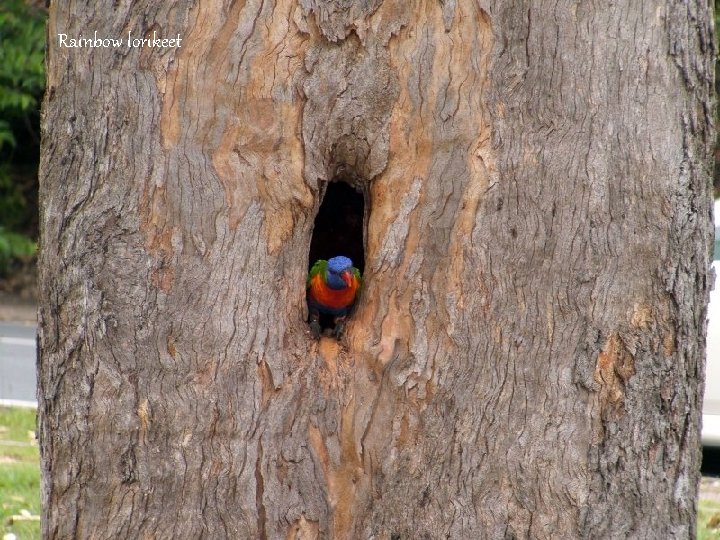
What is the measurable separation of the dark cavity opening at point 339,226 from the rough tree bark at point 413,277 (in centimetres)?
151

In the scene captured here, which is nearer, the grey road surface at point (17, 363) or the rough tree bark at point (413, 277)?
the rough tree bark at point (413, 277)

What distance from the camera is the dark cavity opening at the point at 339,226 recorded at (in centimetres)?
503

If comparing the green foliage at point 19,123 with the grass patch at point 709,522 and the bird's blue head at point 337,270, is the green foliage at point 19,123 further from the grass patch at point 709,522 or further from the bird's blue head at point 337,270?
the grass patch at point 709,522

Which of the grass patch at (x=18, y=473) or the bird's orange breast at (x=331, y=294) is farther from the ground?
the bird's orange breast at (x=331, y=294)

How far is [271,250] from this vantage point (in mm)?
3410

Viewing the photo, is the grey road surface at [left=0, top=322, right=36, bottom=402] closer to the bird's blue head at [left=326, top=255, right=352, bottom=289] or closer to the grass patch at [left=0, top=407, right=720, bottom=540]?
the grass patch at [left=0, top=407, right=720, bottom=540]

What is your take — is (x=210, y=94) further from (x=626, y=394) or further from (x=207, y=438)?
(x=626, y=394)

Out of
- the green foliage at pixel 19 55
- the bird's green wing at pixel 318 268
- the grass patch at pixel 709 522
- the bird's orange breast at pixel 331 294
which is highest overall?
the green foliage at pixel 19 55

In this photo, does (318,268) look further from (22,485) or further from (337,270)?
Answer: (22,485)

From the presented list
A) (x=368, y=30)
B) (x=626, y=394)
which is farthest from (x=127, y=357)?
(x=626, y=394)

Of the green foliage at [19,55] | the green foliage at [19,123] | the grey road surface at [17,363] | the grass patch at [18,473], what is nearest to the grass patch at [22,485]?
the grass patch at [18,473]

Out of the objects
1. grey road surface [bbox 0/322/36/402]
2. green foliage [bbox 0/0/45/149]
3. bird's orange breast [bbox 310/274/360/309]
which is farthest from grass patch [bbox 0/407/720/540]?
green foliage [bbox 0/0/45/149]

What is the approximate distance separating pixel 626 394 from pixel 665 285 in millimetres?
408

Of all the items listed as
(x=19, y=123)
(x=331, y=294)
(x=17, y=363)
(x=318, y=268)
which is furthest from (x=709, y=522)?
(x=19, y=123)
